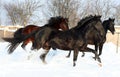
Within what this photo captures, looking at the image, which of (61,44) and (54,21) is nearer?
(61,44)

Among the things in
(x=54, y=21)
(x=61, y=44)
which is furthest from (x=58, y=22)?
(x=61, y=44)

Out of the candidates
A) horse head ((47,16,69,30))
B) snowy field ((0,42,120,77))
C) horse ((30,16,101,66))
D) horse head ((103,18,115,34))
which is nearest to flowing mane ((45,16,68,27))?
horse head ((47,16,69,30))

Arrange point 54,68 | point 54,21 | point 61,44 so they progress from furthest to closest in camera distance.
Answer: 1. point 54,21
2. point 61,44
3. point 54,68

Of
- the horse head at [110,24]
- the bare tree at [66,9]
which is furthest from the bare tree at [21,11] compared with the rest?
the horse head at [110,24]

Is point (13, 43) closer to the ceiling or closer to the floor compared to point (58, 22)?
closer to the floor

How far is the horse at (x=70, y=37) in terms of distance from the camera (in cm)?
1005

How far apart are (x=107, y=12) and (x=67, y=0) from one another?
32.0ft

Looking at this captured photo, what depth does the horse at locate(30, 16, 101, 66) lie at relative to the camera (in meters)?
10.1

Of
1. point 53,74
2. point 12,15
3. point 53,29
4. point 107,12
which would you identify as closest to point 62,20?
point 53,29

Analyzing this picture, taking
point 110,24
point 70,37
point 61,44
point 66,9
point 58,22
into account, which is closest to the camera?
point 70,37

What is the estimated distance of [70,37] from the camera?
10188 millimetres

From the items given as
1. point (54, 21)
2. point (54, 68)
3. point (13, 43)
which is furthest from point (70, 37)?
point (13, 43)

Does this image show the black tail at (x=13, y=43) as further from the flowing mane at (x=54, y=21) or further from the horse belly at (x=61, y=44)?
the horse belly at (x=61, y=44)

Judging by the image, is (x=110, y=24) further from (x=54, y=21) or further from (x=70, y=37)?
(x=70, y=37)
